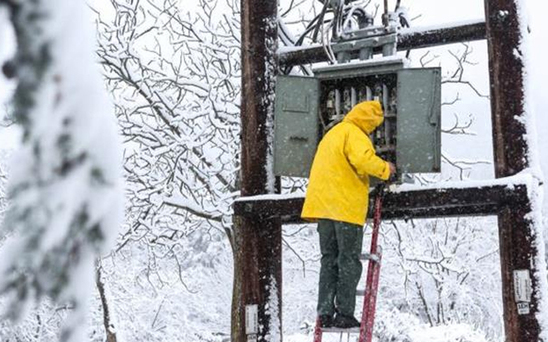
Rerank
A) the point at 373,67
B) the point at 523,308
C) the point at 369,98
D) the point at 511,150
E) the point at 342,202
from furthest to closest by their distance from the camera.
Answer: the point at 369,98 < the point at 373,67 < the point at 342,202 < the point at 511,150 < the point at 523,308

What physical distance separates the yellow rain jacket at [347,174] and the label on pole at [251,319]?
98cm

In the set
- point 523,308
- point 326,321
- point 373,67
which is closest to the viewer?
point 523,308

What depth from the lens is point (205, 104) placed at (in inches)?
493

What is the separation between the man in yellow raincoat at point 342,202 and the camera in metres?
5.00

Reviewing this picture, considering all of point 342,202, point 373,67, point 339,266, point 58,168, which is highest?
point 373,67

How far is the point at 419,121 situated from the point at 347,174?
622 mm

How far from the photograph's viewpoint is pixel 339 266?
16.7ft

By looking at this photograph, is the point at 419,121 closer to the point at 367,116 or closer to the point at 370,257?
the point at 367,116

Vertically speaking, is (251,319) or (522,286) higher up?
(522,286)

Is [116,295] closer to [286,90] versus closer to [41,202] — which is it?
[286,90]

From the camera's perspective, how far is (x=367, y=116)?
4996 mm

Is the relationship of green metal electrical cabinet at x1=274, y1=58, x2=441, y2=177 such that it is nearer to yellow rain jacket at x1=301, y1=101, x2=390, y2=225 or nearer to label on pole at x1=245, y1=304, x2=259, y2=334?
yellow rain jacket at x1=301, y1=101, x2=390, y2=225

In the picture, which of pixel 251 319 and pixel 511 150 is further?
pixel 251 319

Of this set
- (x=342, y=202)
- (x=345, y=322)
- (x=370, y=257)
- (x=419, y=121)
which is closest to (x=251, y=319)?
(x=345, y=322)
